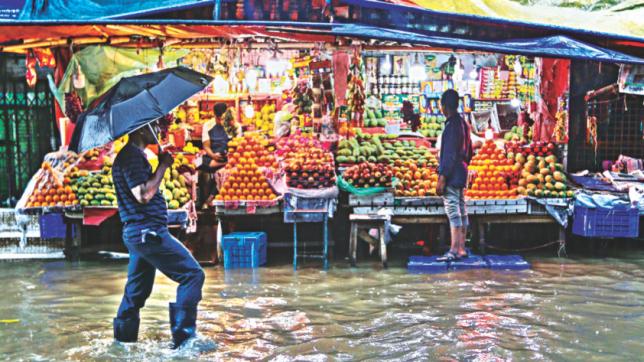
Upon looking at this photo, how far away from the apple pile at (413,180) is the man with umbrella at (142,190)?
15.1ft

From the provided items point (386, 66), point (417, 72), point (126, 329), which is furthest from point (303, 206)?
point (126, 329)

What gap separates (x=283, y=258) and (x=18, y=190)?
174 inches

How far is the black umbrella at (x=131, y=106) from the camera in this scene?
5.35 meters

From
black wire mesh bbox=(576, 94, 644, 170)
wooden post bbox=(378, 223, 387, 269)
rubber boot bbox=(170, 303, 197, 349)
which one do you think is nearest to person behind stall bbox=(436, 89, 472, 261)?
wooden post bbox=(378, 223, 387, 269)

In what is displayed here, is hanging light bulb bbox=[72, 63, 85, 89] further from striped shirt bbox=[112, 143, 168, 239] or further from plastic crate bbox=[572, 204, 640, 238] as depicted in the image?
plastic crate bbox=[572, 204, 640, 238]

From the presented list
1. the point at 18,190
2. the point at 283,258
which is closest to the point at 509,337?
the point at 283,258

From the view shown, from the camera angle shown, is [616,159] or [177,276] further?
[616,159]

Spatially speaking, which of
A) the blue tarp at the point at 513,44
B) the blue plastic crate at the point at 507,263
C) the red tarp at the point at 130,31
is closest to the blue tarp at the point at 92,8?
the red tarp at the point at 130,31

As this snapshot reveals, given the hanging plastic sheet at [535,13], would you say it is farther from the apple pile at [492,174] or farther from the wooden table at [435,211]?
the wooden table at [435,211]

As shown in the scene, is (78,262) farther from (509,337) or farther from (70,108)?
(509,337)

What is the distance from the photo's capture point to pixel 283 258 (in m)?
10.1

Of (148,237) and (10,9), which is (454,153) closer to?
(148,237)

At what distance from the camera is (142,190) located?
5402 mm

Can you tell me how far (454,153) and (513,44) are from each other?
1.54m
